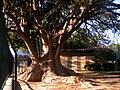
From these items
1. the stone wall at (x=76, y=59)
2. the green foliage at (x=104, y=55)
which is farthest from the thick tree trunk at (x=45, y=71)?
the stone wall at (x=76, y=59)

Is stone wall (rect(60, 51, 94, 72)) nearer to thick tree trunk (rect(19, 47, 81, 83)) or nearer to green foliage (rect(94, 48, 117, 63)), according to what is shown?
green foliage (rect(94, 48, 117, 63))

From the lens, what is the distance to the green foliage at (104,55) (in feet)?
125

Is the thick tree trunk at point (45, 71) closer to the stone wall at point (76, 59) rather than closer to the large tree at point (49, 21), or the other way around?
the large tree at point (49, 21)

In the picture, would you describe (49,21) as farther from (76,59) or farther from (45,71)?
(76,59)

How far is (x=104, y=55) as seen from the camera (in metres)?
38.0

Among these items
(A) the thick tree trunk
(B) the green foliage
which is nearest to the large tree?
(A) the thick tree trunk

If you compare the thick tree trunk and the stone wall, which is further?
the stone wall

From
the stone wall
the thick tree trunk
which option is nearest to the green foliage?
the stone wall

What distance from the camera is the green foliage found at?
38062 millimetres

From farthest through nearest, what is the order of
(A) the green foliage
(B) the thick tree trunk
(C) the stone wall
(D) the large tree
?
(C) the stone wall, (A) the green foliage, (B) the thick tree trunk, (D) the large tree

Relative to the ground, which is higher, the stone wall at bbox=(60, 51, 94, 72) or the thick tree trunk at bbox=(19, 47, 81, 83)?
the stone wall at bbox=(60, 51, 94, 72)

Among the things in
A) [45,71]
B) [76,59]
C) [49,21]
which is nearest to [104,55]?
[76,59]

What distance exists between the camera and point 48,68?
2119cm

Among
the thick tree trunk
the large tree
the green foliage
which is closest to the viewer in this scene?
the large tree
